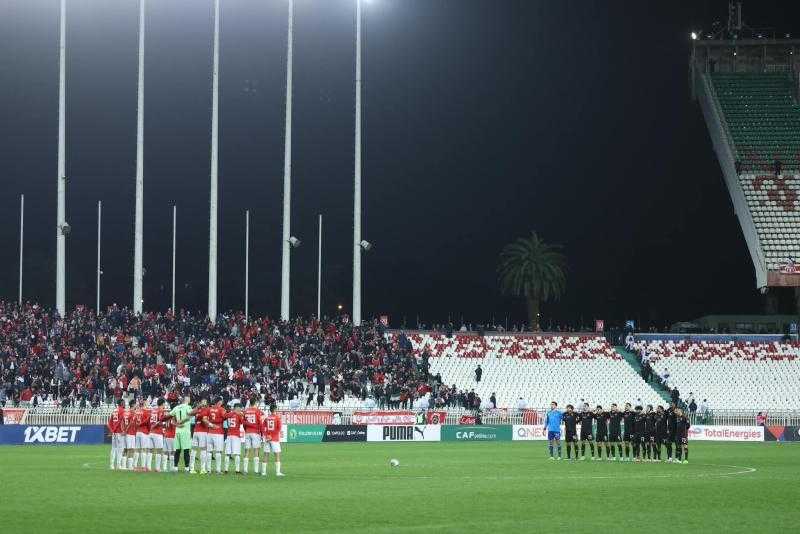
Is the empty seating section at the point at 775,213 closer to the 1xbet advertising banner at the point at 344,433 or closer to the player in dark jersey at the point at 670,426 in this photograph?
the 1xbet advertising banner at the point at 344,433

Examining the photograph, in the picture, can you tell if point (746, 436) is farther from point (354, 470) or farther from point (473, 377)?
point (354, 470)

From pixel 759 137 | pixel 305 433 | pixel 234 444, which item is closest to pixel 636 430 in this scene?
pixel 234 444

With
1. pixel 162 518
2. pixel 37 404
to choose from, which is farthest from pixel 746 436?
pixel 162 518

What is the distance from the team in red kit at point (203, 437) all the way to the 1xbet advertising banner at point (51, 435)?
20317 mm

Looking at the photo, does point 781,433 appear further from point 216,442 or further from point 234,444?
point 216,442

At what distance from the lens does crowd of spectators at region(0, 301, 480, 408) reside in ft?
207

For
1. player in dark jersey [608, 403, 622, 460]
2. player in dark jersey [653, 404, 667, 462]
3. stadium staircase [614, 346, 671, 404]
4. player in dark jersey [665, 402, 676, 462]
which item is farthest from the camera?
stadium staircase [614, 346, 671, 404]

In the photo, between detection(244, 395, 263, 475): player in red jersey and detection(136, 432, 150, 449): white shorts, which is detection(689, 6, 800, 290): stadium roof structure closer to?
detection(244, 395, 263, 475): player in red jersey

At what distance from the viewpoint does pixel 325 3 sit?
12625 cm

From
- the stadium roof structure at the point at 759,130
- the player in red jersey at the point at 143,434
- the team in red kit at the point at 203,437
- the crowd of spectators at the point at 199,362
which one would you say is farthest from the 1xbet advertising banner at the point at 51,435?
the stadium roof structure at the point at 759,130

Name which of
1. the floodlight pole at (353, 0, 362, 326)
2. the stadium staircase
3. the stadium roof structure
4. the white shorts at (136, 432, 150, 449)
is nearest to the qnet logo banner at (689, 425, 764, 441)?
the stadium staircase

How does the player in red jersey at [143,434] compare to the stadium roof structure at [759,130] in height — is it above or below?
below

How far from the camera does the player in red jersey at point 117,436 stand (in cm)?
3800

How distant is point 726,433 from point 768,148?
3577 cm
